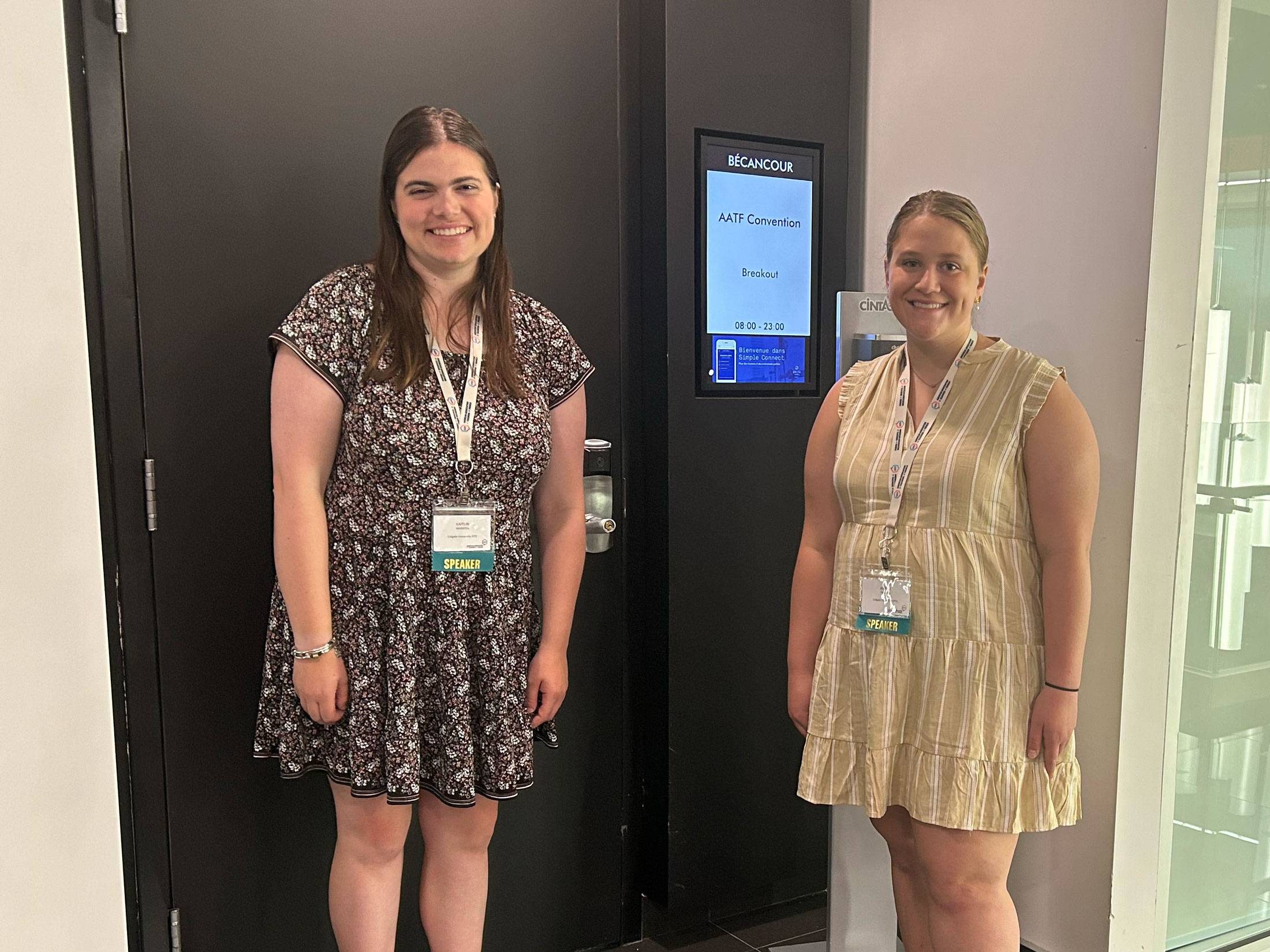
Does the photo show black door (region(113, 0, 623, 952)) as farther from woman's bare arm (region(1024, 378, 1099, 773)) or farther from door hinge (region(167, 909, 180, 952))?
woman's bare arm (region(1024, 378, 1099, 773))

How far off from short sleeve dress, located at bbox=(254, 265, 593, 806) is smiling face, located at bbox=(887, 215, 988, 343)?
0.70m

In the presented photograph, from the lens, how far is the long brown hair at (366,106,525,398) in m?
1.71

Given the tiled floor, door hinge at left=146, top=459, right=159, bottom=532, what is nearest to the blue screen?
door hinge at left=146, top=459, right=159, bottom=532

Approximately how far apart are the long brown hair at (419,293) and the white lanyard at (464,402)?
0.06 feet

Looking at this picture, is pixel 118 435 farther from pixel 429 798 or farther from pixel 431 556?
pixel 429 798

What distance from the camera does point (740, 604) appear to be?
2.54 meters

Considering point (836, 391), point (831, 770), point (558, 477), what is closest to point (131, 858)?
point (558, 477)

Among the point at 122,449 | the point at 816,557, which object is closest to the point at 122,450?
the point at 122,449

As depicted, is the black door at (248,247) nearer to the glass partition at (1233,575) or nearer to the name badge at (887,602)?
the name badge at (887,602)

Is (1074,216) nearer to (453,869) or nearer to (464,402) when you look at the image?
(464,402)

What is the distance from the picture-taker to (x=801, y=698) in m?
1.95

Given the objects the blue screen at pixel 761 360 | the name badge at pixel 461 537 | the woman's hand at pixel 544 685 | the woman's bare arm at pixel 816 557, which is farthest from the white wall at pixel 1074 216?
the name badge at pixel 461 537

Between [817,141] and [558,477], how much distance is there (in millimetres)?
1220

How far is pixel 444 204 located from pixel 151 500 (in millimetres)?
819
